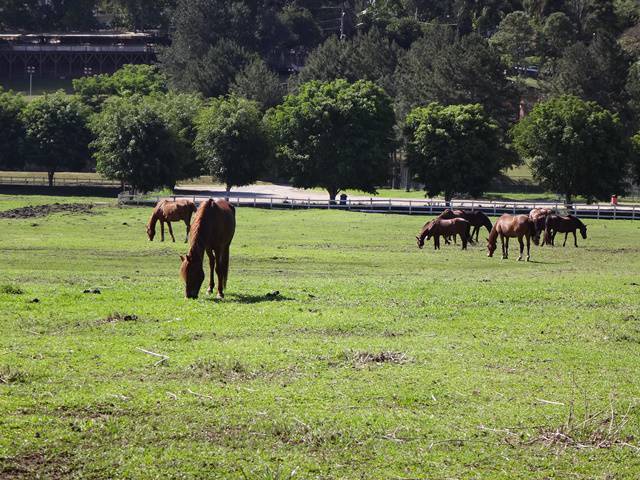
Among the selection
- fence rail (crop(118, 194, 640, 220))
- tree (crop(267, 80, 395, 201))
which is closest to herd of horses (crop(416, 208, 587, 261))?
fence rail (crop(118, 194, 640, 220))

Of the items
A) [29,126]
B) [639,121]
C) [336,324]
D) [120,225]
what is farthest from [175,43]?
[336,324]

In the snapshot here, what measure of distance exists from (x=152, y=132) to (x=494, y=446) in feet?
269

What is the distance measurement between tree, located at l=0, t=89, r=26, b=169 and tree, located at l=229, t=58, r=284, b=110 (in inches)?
1020

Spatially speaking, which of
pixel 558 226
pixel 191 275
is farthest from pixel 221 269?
pixel 558 226

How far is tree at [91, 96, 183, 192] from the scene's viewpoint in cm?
9081

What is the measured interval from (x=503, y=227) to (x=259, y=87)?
299 ft

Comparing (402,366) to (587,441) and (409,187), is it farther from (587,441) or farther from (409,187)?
(409,187)

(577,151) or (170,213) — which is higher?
(577,151)

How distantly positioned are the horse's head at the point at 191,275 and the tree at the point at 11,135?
92.6m

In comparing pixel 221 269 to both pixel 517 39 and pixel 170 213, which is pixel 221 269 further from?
pixel 517 39

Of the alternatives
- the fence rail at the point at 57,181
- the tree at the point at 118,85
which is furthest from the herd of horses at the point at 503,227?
the tree at the point at 118,85

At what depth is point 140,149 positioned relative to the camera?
3578 inches

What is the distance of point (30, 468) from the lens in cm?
1180

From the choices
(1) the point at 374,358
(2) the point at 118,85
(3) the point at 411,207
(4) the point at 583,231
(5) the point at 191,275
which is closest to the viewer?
(1) the point at 374,358
